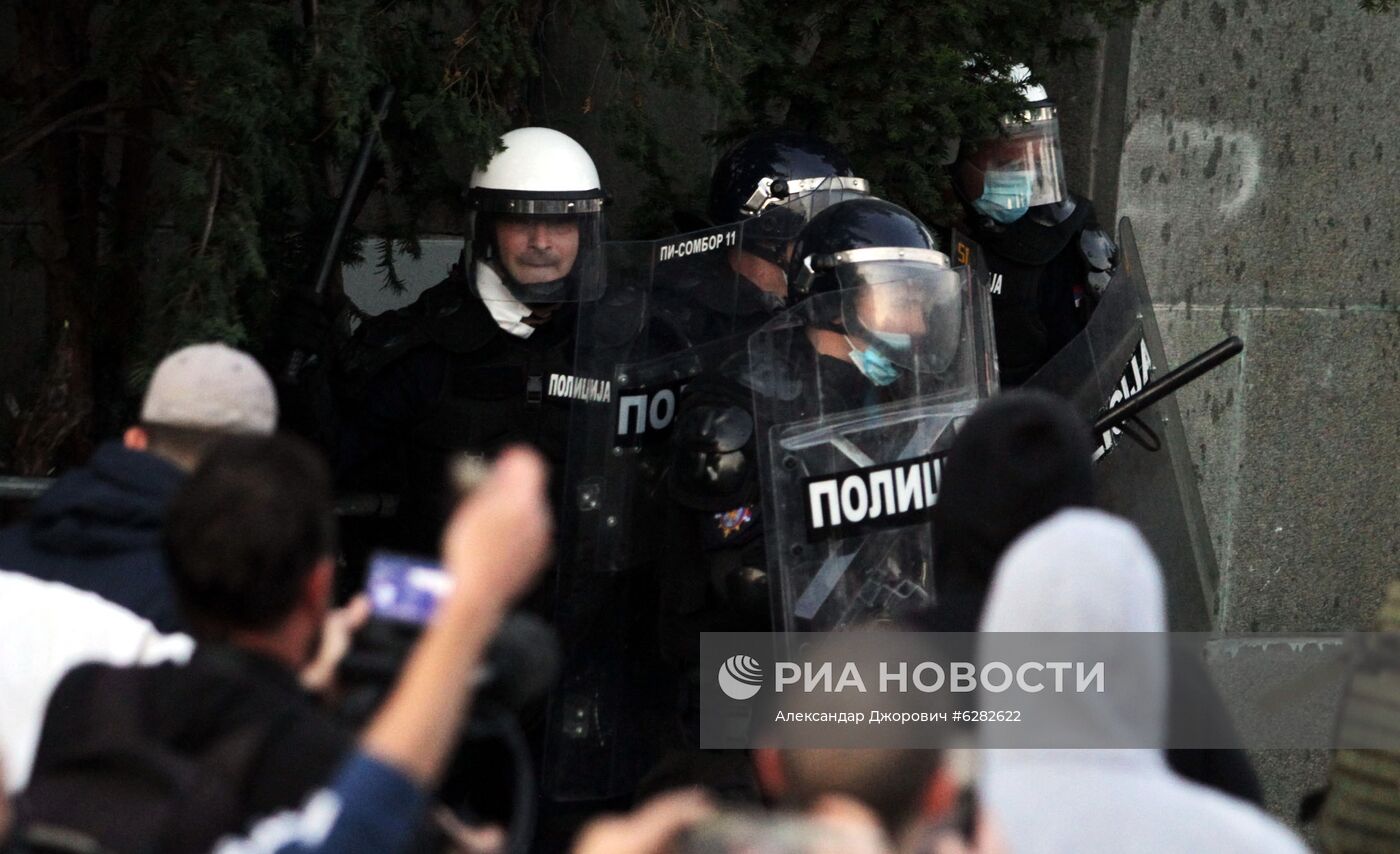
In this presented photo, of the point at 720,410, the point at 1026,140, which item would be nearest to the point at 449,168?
the point at 720,410

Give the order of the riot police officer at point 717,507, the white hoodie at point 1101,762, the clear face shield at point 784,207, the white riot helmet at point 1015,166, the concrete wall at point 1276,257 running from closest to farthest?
the white hoodie at point 1101,762 < the riot police officer at point 717,507 < the clear face shield at point 784,207 < the white riot helmet at point 1015,166 < the concrete wall at point 1276,257

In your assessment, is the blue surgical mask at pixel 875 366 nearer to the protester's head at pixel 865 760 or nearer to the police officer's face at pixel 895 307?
the police officer's face at pixel 895 307

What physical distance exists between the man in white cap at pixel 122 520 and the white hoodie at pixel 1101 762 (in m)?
1.15

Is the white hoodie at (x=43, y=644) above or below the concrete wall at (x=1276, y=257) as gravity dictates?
below

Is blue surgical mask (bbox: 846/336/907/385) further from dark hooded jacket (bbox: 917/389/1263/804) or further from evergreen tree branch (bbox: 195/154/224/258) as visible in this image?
evergreen tree branch (bbox: 195/154/224/258)

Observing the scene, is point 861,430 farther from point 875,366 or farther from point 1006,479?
point 1006,479

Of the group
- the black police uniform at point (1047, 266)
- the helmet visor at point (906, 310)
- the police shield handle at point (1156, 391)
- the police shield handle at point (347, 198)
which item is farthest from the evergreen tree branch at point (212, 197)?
the black police uniform at point (1047, 266)

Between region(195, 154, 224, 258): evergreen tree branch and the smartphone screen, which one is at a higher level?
region(195, 154, 224, 258): evergreen tree branch

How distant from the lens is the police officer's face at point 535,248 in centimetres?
408

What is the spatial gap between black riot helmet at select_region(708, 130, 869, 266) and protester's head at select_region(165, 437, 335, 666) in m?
2.63

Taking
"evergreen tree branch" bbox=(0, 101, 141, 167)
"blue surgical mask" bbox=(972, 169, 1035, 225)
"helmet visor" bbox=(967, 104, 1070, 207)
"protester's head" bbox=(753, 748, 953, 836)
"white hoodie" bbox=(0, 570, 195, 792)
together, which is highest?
"helmet visor" bbox=(967, 104, 1070, 207)

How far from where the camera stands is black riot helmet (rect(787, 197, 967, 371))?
350 centimetres

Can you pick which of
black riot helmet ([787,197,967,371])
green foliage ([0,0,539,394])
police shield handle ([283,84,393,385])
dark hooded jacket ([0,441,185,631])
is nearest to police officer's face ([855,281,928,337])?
black riot helmet ([787,197,967,371])

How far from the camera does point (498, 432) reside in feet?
13.1
